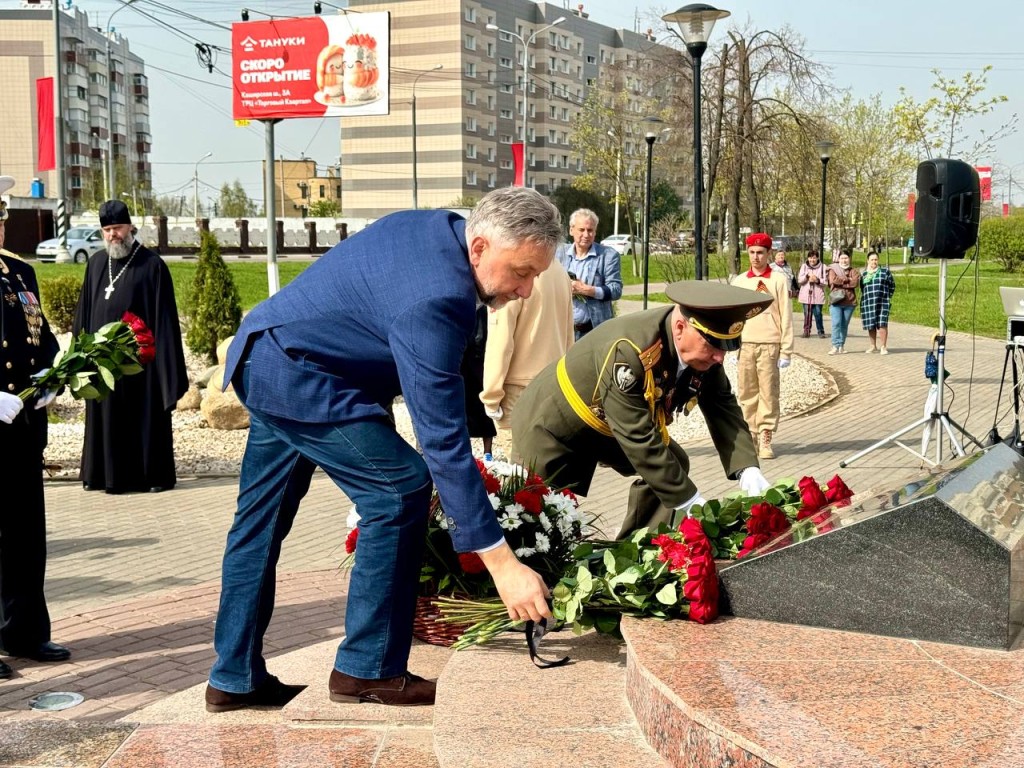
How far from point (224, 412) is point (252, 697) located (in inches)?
337

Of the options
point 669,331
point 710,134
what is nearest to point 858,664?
point 669,331

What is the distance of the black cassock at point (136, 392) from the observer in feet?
28.1

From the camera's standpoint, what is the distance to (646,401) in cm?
449

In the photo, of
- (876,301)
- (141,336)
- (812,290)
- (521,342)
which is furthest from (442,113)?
(141,336)

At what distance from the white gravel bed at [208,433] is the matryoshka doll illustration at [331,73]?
11.4 metres

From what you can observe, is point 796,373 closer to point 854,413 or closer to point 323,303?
point 854,413

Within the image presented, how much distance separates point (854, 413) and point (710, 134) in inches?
840

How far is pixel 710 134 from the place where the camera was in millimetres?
33406

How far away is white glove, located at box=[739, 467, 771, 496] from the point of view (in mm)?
4641

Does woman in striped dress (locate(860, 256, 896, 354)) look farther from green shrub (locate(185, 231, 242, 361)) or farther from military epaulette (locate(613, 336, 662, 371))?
military epaulette (locate(613, 336, 662, 371))

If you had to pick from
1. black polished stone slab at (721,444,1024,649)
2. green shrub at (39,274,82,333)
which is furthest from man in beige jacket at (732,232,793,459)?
green shrub at (39,274,82,333)

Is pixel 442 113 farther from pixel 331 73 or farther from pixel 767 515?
pixel 767 515

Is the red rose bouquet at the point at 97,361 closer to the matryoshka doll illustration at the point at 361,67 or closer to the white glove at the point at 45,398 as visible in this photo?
the white glove at the point at 45,398

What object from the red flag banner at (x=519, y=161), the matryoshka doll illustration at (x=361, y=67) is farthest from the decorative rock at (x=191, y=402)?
the red flag banner at (x=519, y=161)
